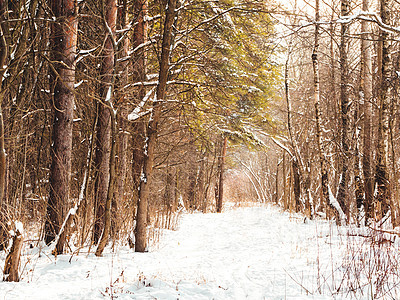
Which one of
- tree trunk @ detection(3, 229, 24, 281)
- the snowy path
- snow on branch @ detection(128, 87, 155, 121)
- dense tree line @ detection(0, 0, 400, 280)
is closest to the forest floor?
the snowy path

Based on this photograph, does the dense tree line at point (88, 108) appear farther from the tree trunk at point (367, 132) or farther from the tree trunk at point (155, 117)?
the tree trunk at point (367, 132)

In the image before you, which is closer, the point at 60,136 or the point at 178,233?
the point at 60,136

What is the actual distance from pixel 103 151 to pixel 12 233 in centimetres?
271

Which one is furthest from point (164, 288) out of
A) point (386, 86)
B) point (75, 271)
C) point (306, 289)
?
point (386, 86)

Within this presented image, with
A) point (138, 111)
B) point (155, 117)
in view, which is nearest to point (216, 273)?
point (155, 117)

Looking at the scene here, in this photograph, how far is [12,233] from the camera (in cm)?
358

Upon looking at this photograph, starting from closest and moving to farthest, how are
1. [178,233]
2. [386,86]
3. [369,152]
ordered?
[386,86] < [369,152] < [178,233]

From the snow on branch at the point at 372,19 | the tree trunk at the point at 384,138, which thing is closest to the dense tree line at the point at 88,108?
the snow on branch at the point at 372,19

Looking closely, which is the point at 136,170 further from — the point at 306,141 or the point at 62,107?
the point at 306,141

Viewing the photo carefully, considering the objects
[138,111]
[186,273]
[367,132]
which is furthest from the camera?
[367,132]

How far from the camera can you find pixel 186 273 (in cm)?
464

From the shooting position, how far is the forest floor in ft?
11.8

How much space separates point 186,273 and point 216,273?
45 cm

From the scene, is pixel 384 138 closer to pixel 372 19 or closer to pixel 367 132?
pixel 367 132
